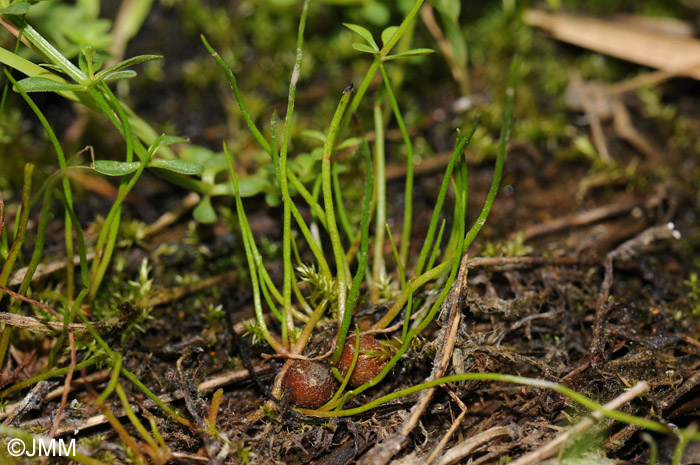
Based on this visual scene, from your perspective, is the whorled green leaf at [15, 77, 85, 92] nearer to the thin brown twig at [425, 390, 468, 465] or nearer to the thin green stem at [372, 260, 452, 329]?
the thin green stem at [372, 260, 452, 329]

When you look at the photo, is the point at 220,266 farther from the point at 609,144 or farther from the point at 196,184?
the point at 609,144

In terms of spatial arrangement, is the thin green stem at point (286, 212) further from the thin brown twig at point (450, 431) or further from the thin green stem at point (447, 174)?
the thin brown twig at point (450, 431)

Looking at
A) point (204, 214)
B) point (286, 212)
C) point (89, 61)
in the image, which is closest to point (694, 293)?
point (286, 212)

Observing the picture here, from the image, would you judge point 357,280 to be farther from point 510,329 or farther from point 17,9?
point 17,9

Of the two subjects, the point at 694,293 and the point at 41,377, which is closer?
the point at 41,377

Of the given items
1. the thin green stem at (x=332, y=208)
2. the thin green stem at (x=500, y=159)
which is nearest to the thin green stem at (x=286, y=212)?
the thin green stem at (x=332, y=208)

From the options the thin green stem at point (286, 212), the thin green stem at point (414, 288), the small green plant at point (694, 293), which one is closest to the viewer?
the thin green stem at point (286, 212)

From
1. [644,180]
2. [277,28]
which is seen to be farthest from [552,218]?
[277,28]
